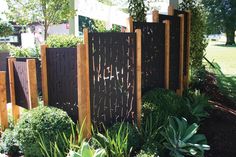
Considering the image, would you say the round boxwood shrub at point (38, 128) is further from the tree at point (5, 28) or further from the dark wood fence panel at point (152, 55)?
the tree at point (5, 28)

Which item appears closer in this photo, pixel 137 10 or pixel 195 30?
pixel 137 10

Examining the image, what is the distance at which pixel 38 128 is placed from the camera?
13.1ft

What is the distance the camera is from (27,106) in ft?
15.8

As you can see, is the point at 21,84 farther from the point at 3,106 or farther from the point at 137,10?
the point at 137,10

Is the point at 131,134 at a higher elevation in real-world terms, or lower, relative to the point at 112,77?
lower

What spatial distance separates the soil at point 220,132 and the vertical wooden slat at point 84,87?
164 centimetres

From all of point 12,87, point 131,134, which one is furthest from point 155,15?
point 12,87

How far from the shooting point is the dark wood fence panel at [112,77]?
4.45 m

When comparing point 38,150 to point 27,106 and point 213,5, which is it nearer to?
point 27,106

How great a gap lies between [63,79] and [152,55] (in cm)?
191

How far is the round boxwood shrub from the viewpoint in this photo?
399cm

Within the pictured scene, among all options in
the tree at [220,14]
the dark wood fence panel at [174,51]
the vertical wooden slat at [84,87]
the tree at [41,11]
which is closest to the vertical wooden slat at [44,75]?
the vertical wooden slat at [84,87]

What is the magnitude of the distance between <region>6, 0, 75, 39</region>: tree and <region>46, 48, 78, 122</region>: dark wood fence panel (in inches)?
240

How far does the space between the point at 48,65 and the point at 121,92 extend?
1045 mm
